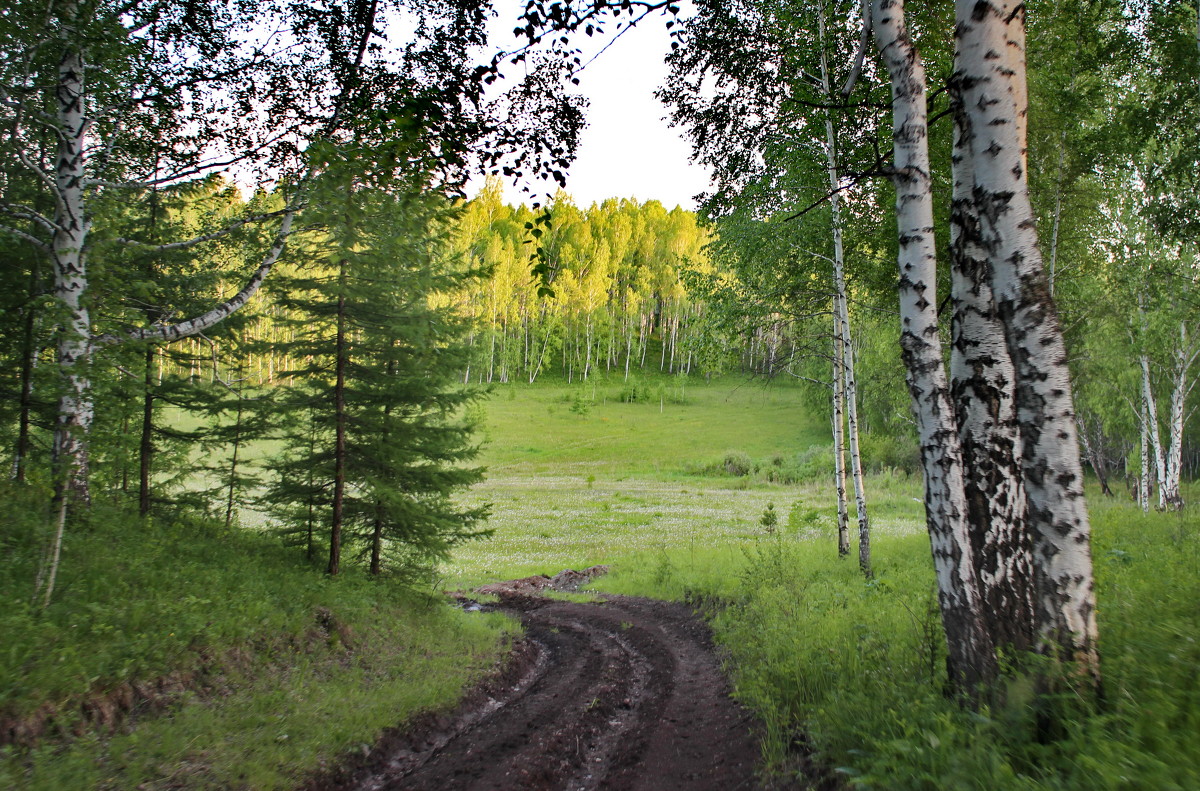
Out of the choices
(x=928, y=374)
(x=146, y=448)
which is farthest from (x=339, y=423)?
(x=928, y=374)

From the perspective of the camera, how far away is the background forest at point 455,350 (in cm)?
421

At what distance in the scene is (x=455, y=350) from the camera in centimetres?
1284

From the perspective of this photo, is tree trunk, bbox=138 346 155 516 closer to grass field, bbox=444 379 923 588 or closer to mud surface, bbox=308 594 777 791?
grass field, bbox=444 379 923 588

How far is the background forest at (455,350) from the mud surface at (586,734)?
528 millimetres

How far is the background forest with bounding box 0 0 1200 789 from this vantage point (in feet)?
13.8

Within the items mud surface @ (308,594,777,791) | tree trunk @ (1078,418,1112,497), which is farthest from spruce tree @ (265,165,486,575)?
tree trunk @ (1078,418,1112,497)

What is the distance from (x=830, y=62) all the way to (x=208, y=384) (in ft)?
45.0

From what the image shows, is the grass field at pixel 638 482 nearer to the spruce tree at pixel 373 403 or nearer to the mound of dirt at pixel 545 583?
the mound of dirt at pixel 545 583

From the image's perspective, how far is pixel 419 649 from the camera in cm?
1022

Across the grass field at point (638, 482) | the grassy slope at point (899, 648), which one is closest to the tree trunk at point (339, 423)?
the grass field at point (638, 482)

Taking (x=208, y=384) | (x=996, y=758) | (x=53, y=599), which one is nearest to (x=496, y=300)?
(x=208, y=384)

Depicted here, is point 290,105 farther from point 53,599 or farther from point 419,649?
point 419,649

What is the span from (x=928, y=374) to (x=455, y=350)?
32.9ft

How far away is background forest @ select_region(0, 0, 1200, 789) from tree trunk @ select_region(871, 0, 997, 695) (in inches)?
1.2
